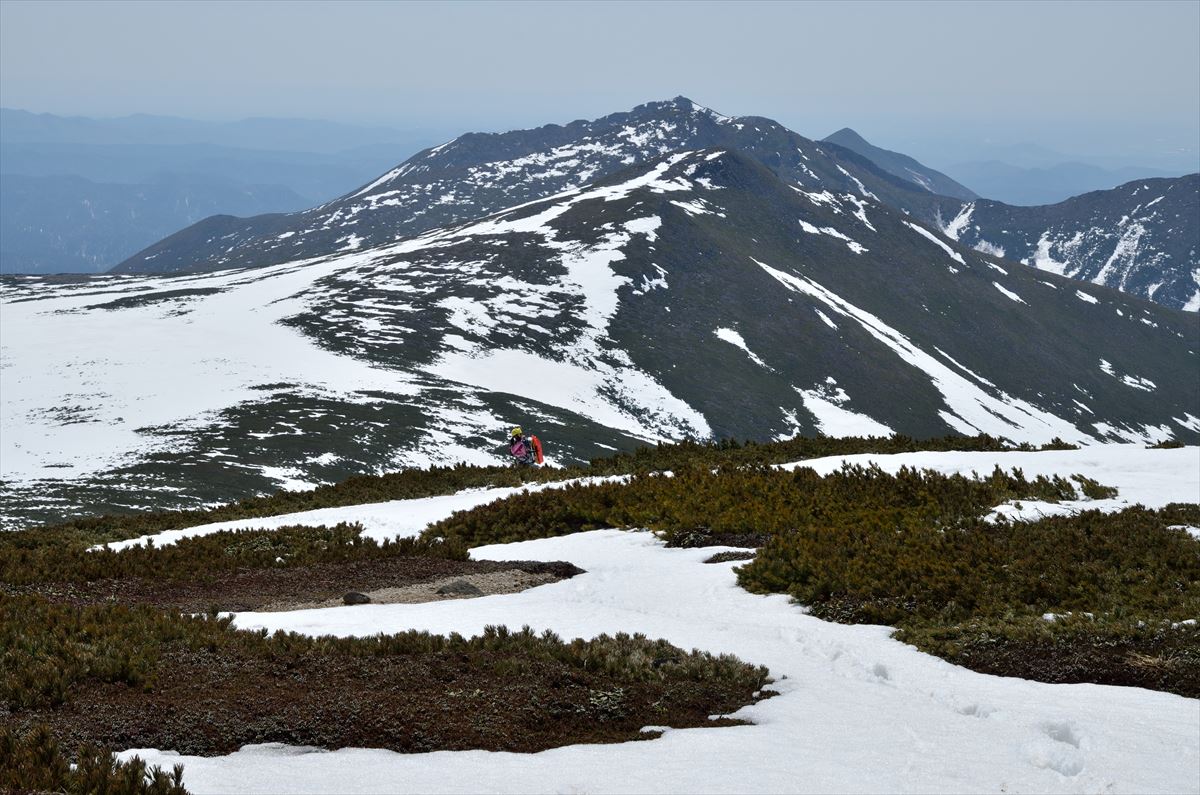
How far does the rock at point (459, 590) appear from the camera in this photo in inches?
616

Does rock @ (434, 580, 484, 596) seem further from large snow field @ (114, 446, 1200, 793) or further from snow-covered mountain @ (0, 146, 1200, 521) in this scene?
snow-covered mountain @ (0, 146, 1200, 521)

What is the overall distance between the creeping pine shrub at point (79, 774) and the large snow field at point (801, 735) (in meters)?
0.45

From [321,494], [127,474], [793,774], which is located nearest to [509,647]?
[793,774]

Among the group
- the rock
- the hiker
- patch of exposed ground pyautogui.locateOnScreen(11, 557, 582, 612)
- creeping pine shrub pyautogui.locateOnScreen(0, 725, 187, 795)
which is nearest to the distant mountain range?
the hiker

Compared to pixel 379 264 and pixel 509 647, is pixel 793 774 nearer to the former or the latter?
→ pixel 509 647

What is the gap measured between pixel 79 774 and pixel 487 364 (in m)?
107

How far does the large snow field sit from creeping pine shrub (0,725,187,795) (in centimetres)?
45

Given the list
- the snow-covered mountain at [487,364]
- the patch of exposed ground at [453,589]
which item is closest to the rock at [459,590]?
the patch of exposed ground at [453,589]

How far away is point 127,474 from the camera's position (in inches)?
2160

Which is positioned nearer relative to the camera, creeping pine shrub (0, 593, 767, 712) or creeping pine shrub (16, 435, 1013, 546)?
creeping pine shrub (0, 593, 767, 712)

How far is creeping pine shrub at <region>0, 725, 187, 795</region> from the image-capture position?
268 inches

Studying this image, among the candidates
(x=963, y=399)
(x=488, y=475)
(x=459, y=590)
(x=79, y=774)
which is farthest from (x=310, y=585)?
(x=963, y=399)

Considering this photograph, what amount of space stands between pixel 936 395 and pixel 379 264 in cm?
9274

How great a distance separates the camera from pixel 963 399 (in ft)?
523
